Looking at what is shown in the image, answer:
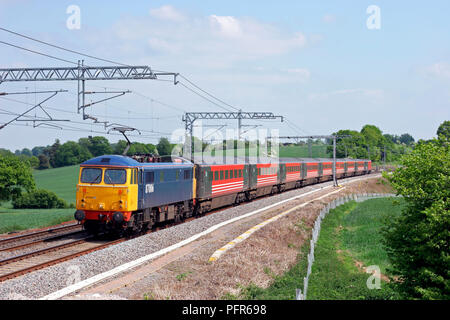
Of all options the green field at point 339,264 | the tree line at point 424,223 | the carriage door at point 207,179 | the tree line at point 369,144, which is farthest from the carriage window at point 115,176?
the tree line at point 369,144

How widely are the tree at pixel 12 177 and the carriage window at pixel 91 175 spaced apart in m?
39.6

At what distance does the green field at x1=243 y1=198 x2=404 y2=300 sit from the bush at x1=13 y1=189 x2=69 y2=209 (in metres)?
41.9

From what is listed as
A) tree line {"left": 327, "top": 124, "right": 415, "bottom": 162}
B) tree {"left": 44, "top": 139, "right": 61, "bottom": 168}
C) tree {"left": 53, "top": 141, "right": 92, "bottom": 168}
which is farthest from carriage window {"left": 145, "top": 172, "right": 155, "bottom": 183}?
tree {"left": 44, "top": 139, "right": 61, "bottom": 168}

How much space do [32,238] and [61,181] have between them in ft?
256

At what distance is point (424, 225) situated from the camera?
14.2 m

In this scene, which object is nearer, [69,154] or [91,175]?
[91,175]

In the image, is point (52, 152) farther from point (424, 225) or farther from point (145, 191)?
point (424, 225)

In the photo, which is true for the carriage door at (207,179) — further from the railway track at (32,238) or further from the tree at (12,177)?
the tree at (12,177)

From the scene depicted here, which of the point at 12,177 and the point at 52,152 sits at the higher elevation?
the point at 52,152

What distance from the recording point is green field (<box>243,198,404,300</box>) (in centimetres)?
1467

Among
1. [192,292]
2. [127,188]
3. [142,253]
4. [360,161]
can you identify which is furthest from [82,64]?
[360,161]

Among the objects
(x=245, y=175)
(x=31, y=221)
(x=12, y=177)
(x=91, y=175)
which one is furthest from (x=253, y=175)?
(x=12, y=177)

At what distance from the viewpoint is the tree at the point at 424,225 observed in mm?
13891

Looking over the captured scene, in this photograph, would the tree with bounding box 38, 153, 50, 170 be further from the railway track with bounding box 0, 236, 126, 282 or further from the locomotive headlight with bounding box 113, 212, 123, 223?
the locomotive headlight with bounding box 113, 212, 123, 223
